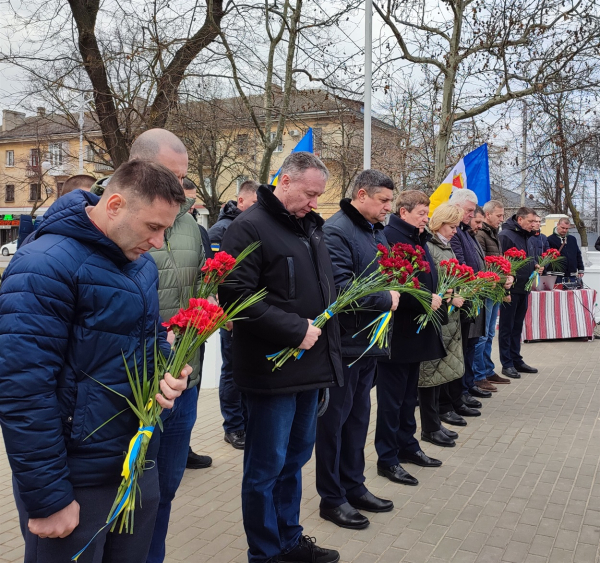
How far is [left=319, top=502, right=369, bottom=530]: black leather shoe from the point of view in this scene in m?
4.05

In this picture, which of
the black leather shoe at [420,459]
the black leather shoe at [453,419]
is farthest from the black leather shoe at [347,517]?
the black leather shoe at [453,419]

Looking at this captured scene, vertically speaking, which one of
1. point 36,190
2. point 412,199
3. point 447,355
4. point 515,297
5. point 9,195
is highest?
point 9,195

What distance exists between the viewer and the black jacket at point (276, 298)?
320 centimetres

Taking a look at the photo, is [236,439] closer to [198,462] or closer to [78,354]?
[198,462]

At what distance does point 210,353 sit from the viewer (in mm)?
7562

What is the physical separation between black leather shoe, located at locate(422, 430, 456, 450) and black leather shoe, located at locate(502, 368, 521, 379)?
3.34 m

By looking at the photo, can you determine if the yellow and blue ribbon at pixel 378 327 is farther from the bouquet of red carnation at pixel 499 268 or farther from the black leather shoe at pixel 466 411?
the black leather shoe at pixel 466 411

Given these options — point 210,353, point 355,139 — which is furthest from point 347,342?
point 355,139

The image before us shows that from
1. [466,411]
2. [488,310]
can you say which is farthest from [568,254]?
[466,411]

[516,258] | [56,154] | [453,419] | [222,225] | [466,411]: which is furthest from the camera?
[56,154]

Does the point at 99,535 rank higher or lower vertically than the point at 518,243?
lower

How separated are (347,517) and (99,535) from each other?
7.40 ft

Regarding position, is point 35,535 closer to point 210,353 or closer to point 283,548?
point 283,548

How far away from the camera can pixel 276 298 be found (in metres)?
3.30
